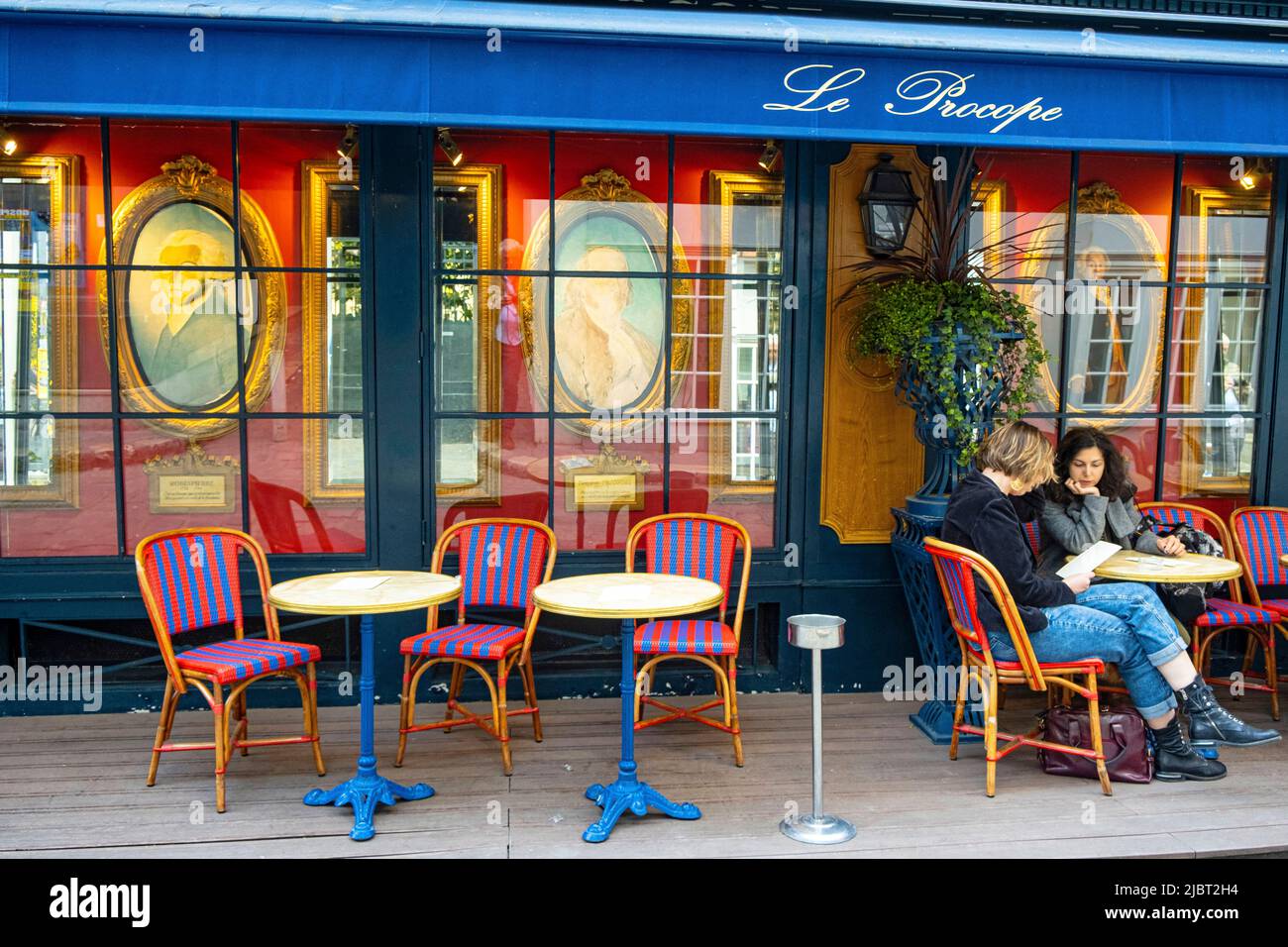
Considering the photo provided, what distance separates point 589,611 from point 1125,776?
2143 mm

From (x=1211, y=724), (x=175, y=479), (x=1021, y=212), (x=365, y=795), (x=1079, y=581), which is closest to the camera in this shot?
(x=365, y=795)

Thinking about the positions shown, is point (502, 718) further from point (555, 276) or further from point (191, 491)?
point (555, 276)

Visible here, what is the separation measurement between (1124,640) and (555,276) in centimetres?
290

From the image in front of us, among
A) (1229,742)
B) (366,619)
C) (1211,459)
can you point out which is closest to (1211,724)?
(1229,742)

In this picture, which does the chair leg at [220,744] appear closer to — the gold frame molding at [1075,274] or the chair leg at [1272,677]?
the gold frame molding at [1075,274]

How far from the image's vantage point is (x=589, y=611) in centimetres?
344

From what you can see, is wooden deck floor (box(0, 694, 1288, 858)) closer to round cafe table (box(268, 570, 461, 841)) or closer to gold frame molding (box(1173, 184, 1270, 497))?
round cafe table (box(268, 570, 461, 841))

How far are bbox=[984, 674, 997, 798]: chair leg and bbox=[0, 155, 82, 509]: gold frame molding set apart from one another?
4055 mm

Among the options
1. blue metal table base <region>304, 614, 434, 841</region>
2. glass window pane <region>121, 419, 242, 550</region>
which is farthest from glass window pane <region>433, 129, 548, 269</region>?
blue metal table base <region>304, 614, 434, 841</region>

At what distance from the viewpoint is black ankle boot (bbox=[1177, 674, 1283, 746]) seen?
13.7 feet

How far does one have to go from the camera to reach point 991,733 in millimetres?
3807

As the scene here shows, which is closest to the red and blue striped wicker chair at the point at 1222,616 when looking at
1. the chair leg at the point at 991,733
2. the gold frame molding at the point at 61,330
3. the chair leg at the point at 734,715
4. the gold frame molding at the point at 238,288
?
the chair leg at the point at 991,733
